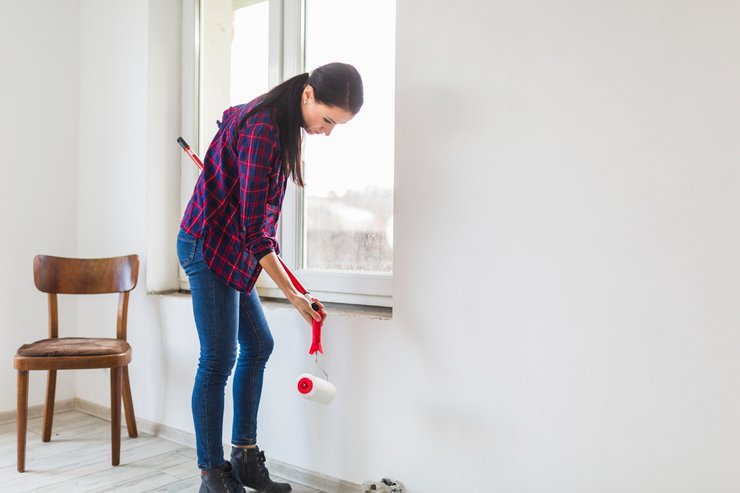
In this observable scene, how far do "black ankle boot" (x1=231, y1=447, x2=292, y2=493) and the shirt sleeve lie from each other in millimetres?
682

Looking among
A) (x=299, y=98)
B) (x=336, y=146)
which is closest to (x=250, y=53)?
(x=336, y=146)

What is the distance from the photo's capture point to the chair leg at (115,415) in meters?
2.18

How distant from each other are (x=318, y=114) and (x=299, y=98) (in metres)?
0.07

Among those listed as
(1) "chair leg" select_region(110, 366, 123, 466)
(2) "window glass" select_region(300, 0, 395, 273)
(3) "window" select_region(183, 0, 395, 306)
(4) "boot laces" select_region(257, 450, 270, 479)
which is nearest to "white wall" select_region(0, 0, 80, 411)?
(1) "chair leg" select_region(110, 366, 123, 466)

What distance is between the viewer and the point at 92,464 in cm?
219

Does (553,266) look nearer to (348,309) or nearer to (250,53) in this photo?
(348,309)

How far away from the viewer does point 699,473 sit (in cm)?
132

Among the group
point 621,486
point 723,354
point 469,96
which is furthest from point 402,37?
point 621,486

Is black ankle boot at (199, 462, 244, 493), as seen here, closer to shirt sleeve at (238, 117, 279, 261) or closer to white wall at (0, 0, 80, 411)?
shirt sleeve at (238, 117, 279, 261)

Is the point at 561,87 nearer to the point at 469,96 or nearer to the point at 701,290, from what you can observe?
the point at 469,96

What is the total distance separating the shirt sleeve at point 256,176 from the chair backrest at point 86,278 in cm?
105

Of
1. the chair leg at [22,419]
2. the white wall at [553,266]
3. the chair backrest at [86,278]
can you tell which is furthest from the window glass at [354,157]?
the chair leg at [22,419]

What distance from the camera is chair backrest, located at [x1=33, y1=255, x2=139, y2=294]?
8.02ft

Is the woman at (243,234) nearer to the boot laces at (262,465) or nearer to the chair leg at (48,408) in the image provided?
the boot laces at (262,465)
